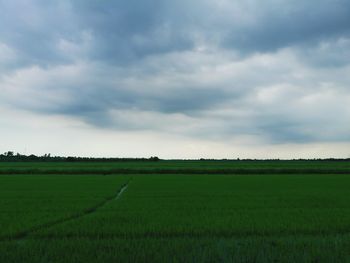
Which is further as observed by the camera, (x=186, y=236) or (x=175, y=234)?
(x=175, y=234)

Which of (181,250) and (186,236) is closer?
(181,250)

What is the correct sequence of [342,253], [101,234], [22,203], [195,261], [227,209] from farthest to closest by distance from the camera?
1. [22,203]
2. [227,209]
3. [101,234]
4. [342,253]
5. [195,261]

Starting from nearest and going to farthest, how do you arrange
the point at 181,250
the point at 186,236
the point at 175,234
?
the point at 181,250, the point at 186,236, the point at 175,234

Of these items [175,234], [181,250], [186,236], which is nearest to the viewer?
[181,250]

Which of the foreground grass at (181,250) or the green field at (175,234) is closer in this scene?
the foreground grass at (181,250)

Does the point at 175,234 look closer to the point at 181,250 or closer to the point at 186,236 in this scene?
the point at 186,236

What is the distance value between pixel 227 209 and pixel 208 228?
13.0 ft

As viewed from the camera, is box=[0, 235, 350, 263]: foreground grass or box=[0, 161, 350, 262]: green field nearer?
box=[0, 235, 350, 263]: foreground grass

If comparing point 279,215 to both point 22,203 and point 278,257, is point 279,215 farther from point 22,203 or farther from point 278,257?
point 22,203

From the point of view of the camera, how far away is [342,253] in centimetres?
682

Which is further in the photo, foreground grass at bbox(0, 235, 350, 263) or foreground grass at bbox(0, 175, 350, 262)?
foreground grass at bbox(0, 175, 350, 262)

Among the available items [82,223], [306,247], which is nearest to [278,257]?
[306,247]

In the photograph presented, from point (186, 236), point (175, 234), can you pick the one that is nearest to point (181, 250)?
point (186, 236)

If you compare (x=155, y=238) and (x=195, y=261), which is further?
(x=155, y=238)
